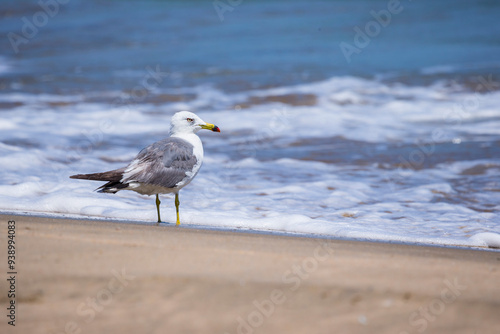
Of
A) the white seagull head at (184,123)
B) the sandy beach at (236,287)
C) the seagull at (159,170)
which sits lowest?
the sandy beach at (236,287)

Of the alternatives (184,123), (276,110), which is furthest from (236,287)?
(276,110)

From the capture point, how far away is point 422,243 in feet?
15.0

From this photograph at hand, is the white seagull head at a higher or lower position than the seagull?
higher

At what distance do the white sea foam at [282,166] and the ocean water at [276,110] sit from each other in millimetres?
28

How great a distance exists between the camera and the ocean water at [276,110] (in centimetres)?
557

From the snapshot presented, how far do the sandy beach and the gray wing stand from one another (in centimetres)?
101

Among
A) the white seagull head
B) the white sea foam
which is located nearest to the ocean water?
the white sea foam

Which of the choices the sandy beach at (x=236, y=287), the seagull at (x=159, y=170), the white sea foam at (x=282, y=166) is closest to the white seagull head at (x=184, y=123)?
the seagull at (x=159, y=170)

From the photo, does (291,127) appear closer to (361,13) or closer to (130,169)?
(130,169)

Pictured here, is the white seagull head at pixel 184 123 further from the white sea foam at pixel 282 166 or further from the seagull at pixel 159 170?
the white sea foam at pixel 282 166

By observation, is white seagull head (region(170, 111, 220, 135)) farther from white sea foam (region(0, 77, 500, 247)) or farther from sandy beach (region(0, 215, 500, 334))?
sandy beach (region(0, 215, 500, 334))

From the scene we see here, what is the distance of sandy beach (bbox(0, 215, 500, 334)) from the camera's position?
9.59 ft

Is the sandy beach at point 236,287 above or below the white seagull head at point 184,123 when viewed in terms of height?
below

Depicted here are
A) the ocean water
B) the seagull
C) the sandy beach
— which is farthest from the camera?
the ocean water
